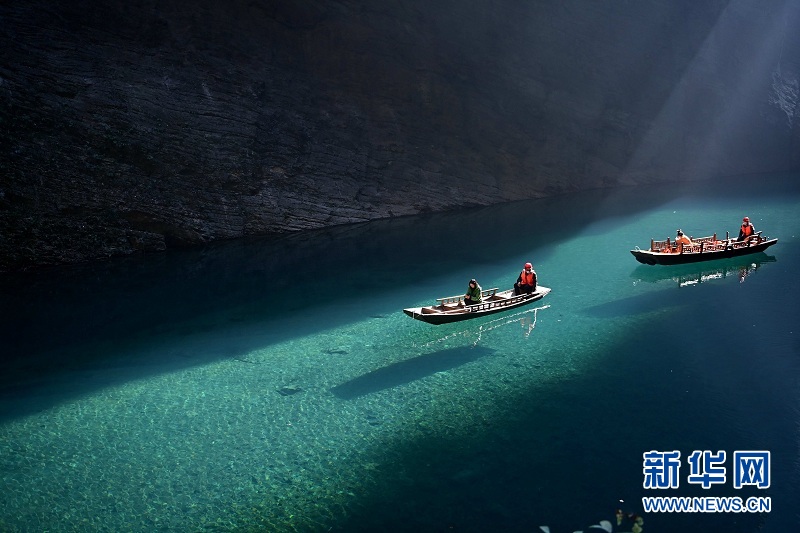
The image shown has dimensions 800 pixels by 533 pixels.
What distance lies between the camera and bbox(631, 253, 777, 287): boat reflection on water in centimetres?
2939

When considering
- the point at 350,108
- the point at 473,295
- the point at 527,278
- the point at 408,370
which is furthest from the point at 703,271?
the point at 350,108

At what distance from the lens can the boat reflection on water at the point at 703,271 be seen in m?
29.4

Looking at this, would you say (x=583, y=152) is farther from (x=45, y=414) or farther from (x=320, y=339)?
(x=45, y=414)

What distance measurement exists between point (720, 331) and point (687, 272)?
29.0 feet

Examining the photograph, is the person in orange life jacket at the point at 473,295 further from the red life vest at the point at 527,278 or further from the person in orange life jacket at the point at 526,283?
the red life vest at the point at 527,278

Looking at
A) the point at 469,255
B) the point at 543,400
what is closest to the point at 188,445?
the point at 543,400

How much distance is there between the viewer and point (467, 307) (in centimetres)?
2250

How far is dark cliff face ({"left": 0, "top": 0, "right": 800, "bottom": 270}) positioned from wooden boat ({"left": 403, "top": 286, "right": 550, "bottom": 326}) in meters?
22.4

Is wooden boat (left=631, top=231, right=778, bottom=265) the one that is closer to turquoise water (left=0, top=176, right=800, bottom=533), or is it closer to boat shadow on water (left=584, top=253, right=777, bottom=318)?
boat shadow on water (left=584, top=253, right=777, bottom=318)

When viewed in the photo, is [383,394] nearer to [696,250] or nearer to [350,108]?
[696,250]

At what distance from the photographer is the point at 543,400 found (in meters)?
17.5

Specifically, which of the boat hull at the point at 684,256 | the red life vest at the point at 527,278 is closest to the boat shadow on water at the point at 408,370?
the red life vest at the point at 527,278

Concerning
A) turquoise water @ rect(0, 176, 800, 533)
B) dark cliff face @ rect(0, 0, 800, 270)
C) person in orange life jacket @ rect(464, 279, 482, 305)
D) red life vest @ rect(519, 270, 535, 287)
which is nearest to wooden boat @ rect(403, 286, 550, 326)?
person in orange life jacket @ rect(464, 279, 482, 305)

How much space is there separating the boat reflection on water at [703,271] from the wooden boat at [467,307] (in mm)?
7682
